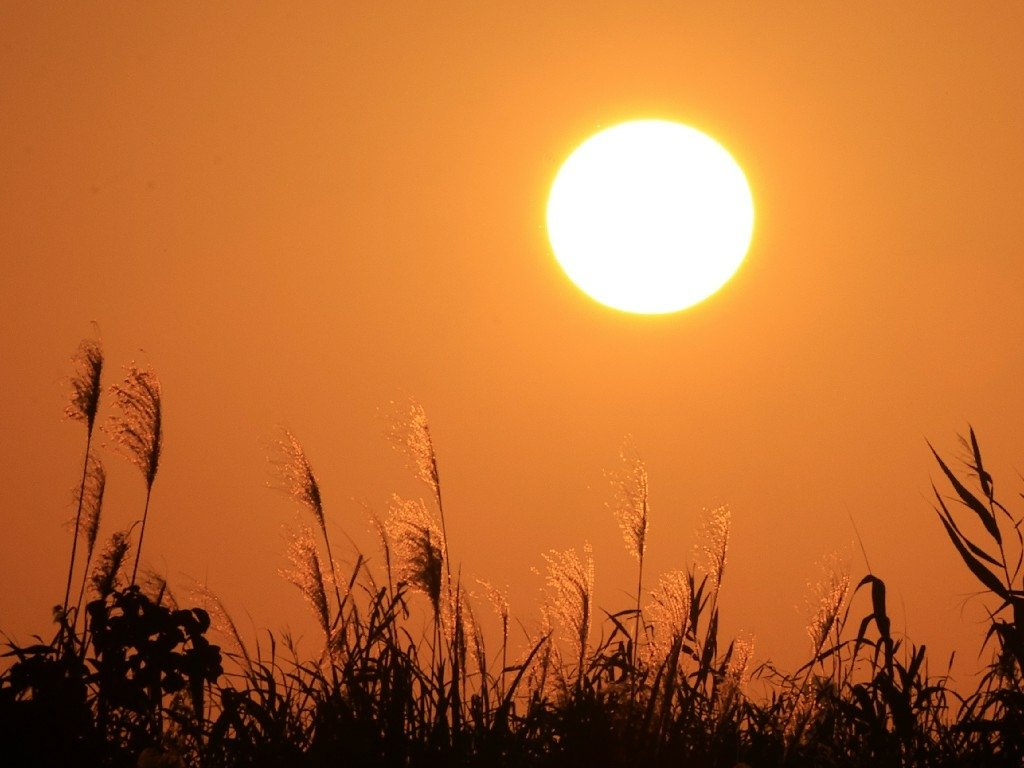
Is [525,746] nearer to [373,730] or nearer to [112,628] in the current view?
[373,730]

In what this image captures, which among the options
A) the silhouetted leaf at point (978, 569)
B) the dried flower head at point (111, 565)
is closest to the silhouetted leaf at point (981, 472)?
the silhouetted leaf at point (978, 569)

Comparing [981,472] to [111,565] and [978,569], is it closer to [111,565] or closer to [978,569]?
[978,569]

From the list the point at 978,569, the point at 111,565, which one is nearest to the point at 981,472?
the point at 978,569

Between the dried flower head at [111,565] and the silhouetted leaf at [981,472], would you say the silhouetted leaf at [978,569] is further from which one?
the dried flower head at [111,565]

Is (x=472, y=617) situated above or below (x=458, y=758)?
above

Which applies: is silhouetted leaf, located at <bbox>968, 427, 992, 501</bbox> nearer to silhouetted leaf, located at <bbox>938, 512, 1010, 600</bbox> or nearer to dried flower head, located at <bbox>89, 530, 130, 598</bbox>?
silhouetted leaf, located at <bbox>938, 512, 1010, 600</bbox>

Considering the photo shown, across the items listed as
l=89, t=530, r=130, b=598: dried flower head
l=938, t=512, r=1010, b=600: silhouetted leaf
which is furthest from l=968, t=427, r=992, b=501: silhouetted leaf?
l=89, t=530, r=130, b=598: dried flower head

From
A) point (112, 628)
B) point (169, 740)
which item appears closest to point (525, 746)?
point (169, 740)

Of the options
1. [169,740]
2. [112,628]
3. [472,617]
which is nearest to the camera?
[169,740]

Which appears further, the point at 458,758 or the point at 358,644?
the point at 358,644

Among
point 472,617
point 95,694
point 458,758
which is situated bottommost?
point 458,758

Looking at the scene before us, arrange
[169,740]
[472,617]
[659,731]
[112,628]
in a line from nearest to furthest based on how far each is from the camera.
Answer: [659,731] → [169,740] → [112,628] → [472,617]

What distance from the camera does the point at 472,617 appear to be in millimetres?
3873

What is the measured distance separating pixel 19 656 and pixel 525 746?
1.48 metres
